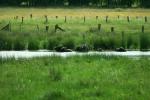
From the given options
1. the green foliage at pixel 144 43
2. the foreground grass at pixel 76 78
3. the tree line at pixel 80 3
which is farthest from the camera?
the tree line at pixel 80 3

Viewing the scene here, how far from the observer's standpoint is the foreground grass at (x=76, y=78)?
12.7m

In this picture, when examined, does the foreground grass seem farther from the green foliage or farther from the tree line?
the tree line

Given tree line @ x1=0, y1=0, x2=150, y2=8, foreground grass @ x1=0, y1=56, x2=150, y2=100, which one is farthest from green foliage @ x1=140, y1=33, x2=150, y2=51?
tree line @ x1=0, y1=0, x2=150, y2=8

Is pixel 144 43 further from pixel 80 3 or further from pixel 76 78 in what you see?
pixel 80 3

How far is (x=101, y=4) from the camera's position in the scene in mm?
115125

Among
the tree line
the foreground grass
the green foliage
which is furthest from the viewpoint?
the tree line

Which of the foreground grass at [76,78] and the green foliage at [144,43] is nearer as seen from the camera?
the foreground grass at [76,78]

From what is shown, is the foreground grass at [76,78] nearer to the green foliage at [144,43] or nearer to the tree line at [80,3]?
the green foliage at [144,43]

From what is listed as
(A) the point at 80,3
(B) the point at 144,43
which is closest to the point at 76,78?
(B) the point at 144,43

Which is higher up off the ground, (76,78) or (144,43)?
(76,78)

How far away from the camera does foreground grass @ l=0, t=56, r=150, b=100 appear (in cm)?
1274

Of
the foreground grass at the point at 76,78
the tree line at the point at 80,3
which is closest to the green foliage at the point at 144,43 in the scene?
the foreground grass at the point at 76,78

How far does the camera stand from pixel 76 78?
50.4 feet

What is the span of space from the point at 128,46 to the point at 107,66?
9186 millimetres
